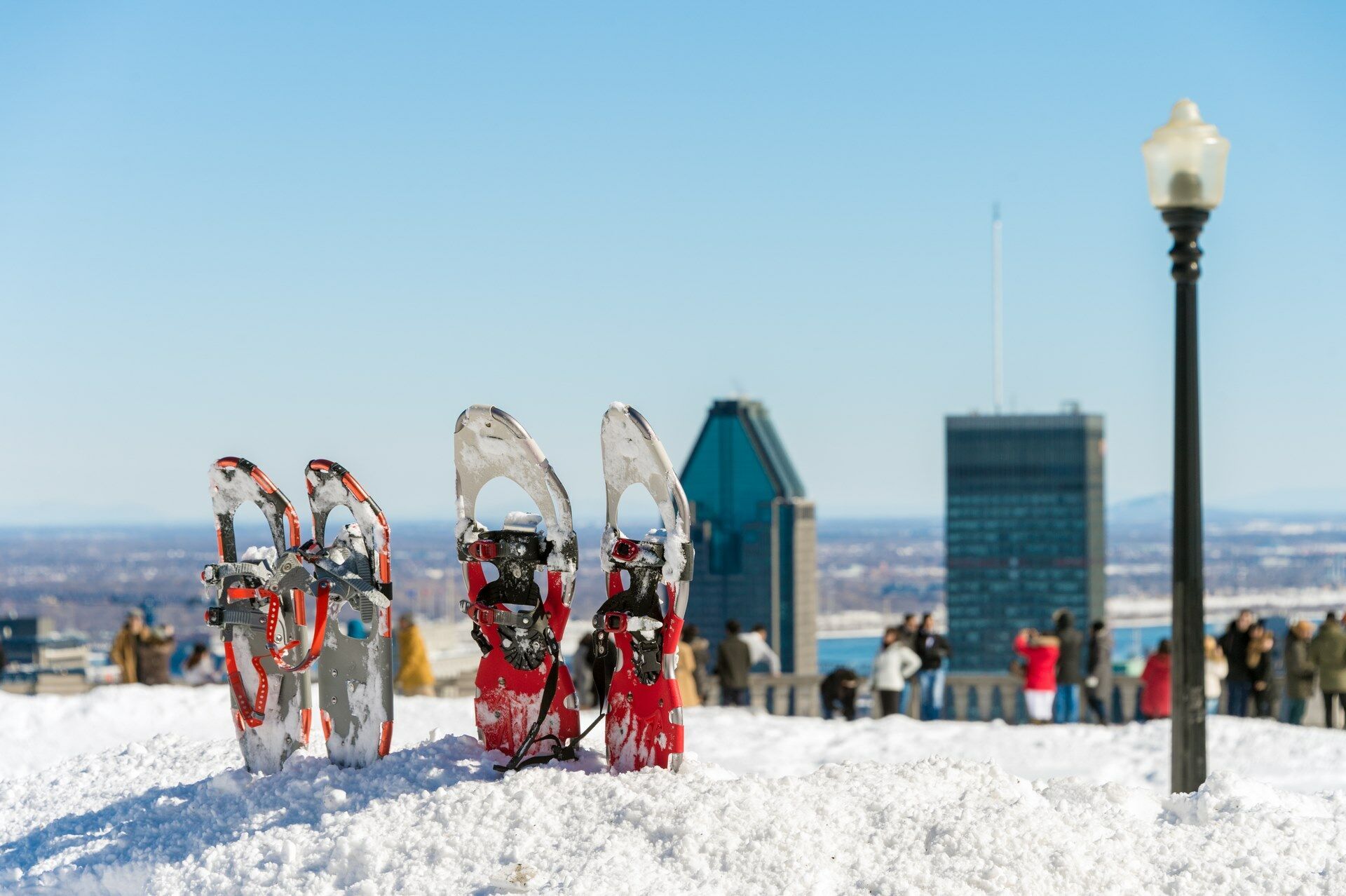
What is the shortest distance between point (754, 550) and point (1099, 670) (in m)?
137

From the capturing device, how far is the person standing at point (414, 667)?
48.6 feet

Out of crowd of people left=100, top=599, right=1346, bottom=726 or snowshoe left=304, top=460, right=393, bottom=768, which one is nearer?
snowshoe left=304, top=460, right=393, bottom=768

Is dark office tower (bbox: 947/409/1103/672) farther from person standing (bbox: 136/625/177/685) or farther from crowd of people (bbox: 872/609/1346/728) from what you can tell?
person standing (bbox: 136/625/177/685)

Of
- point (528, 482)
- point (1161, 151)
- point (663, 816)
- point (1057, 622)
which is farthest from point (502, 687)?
point (1057, 622)

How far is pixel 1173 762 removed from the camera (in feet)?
24.6

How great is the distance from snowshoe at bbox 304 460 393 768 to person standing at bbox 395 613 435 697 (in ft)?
25.7

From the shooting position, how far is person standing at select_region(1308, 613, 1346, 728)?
514 inches

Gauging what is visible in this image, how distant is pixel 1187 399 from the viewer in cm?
757

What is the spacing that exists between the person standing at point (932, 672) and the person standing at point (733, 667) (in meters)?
1.74

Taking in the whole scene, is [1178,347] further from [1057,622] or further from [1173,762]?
[1057,622]

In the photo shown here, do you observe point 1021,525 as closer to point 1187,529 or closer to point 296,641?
point 1187,529

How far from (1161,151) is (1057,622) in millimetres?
6870

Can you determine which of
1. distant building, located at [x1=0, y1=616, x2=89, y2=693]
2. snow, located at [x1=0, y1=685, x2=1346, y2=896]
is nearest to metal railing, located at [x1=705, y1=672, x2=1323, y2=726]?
snow, located at [x1=0, y1=685, x2=1346, y2=896]

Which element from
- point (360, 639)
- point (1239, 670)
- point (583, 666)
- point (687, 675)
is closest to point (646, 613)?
point (360, 639)
